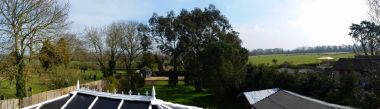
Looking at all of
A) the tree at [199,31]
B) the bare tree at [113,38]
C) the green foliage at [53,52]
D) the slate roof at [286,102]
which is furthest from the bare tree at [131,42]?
the slate roof at [286,102]

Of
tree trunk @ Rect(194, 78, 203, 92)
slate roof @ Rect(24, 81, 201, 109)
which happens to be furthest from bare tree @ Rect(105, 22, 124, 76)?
slate roof @ Rect(24, 81, 201, 109)

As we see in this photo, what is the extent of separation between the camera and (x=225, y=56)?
33.6 m

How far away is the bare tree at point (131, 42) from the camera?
2162 inches

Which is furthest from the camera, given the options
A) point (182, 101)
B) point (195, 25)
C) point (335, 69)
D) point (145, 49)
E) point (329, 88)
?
point (145, 49)

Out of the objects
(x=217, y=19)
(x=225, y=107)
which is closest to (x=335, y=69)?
(x=217, y=19)

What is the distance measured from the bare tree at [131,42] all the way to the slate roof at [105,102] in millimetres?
45651

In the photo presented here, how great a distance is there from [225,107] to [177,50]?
69.3 feet

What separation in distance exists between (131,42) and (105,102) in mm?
46962

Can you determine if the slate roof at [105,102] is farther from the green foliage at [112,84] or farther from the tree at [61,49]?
the green foliage at [112,84]

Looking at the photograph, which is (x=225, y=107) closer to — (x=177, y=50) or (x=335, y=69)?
(x=335, y=69)

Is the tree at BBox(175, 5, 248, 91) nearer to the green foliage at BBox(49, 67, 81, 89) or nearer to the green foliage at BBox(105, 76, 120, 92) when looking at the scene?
the green foliage at BBox(105, 76, 120, 92)

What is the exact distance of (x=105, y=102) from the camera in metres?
8.48

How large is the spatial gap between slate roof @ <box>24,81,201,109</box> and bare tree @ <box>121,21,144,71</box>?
4565 centimetres

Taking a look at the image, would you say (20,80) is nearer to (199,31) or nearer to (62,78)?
(62,78)
